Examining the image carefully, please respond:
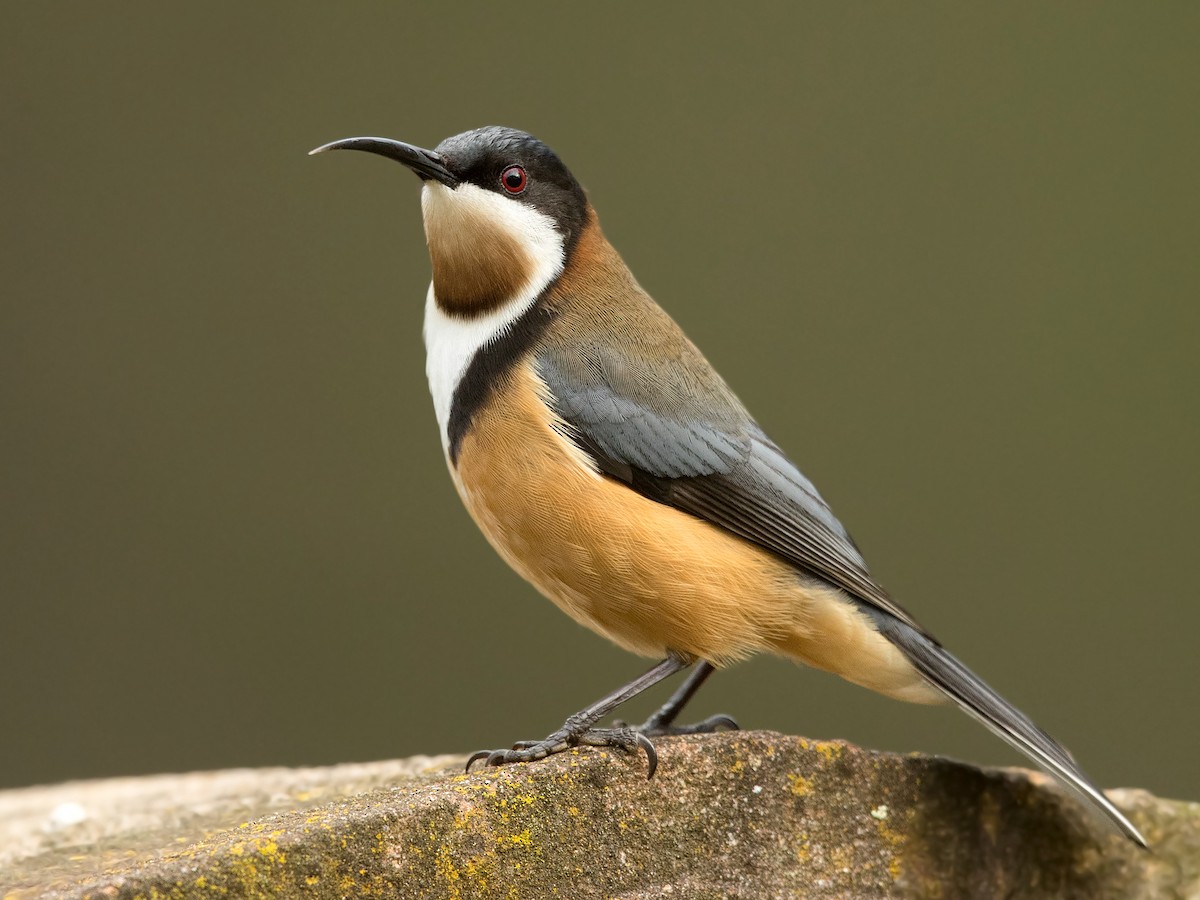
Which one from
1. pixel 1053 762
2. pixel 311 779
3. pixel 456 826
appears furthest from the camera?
pixel 311 779

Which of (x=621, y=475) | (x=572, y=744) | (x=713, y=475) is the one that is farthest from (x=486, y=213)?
(x=572, y=744)

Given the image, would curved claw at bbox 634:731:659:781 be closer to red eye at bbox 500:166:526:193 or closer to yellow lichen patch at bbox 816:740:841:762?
yellow lichen patch at bbox 816:740:841:762

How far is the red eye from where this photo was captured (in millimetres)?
3301

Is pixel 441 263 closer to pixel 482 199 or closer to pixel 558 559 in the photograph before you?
pixel 482 199

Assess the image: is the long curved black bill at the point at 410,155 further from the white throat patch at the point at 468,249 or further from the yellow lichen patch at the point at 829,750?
the yellow lichen patch at the point at 829,750

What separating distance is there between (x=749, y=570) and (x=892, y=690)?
49cm

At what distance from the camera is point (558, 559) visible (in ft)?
9.96

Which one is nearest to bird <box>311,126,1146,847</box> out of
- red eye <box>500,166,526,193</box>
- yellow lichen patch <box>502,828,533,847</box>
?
red eye <box>500,166,526,193</box>

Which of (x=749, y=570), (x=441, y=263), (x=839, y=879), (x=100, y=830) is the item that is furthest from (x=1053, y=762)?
(x=100, y=830)

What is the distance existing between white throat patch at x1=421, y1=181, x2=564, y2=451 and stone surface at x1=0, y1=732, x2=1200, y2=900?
934mm

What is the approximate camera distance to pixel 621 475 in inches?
122

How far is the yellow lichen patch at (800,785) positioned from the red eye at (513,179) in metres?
1.47

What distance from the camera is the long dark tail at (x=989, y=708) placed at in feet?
9.53

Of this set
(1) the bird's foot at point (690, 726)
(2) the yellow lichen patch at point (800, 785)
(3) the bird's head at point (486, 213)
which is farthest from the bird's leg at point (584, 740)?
(3) the bird's head at point (486, 213)
